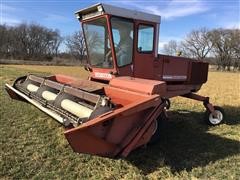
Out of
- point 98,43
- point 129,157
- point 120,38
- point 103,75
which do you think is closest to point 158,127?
point 129,157

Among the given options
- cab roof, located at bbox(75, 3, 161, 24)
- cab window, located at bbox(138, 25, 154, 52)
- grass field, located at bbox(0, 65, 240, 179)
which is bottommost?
grass field, located at bbox(0, 65, 240, 179)

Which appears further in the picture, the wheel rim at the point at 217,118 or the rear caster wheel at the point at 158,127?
the wheel rim at the point at 217,118

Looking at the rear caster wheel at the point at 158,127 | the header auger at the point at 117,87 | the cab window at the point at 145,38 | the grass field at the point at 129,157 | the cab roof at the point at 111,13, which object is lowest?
the grass field at the point at 129,157

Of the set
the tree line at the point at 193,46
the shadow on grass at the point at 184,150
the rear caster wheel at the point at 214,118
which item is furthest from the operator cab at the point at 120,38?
the tree line at the point at 193,46

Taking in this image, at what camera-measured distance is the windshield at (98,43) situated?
6.62m

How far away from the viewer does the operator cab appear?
6.32 meters

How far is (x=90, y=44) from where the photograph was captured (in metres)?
7.29

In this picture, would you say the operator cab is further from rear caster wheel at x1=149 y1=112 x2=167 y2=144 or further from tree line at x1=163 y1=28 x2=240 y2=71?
tree line at x1=163 y1=28 x2=240 y2=71

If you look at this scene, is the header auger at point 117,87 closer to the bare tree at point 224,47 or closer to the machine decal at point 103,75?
the machine decal at point 103,75

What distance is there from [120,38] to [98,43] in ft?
2.41

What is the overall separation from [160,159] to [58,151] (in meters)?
1.68

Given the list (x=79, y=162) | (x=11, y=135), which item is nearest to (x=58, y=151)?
(x=79, y=162)

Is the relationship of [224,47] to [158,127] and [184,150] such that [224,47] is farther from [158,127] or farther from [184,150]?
[158,127]

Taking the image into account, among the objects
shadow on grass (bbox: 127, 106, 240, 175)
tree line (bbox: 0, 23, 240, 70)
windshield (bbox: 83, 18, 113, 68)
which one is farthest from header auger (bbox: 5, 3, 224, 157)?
tree line (bbox: 0, 23, 240, 70)
